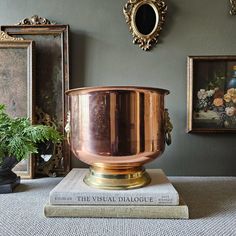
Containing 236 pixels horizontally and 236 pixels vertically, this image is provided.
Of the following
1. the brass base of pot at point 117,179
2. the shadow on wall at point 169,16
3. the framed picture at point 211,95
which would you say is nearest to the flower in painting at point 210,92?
the framed picture at point 211,95

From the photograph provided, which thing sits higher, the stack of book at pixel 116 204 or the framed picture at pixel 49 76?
the framed picture at pixel 49 76

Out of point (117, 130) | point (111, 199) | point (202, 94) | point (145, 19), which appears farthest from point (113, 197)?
point (145, 19)

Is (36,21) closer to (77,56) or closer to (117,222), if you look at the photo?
(77,56)

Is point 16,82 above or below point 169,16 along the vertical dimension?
below

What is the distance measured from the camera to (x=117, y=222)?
18.6 inches

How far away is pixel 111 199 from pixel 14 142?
0.91 ft

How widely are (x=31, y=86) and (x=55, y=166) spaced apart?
0.26 meters

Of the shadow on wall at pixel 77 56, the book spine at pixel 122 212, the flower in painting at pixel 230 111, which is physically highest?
the shadow on wall at pixel 77 56

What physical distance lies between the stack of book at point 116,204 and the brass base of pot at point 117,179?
3cm

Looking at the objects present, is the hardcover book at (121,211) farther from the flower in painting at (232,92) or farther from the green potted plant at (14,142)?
the flower in painting at (232,92)

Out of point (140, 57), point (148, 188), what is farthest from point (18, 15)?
point (148, 188)

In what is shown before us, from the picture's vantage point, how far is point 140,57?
789 mm

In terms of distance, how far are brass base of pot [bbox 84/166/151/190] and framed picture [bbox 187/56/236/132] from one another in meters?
0.29

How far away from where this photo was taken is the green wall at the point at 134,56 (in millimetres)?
785
